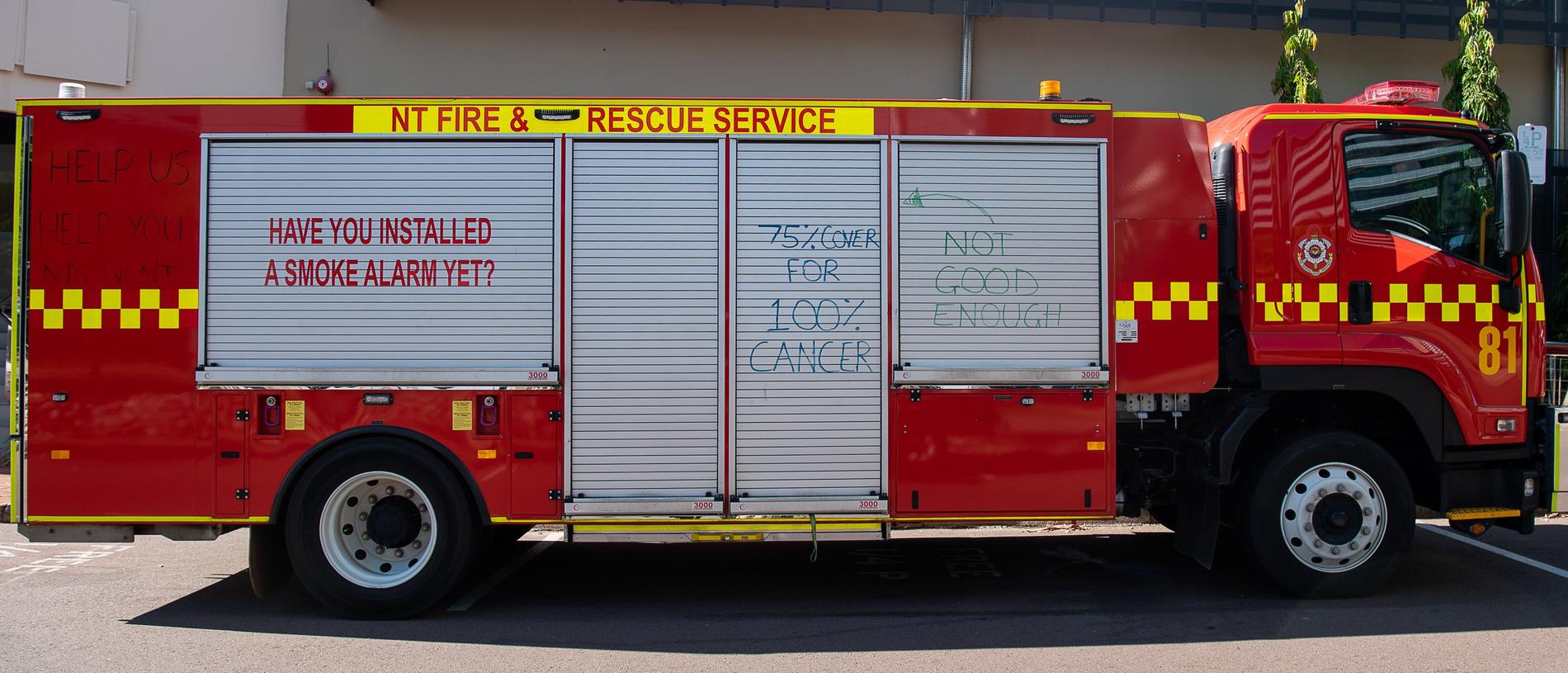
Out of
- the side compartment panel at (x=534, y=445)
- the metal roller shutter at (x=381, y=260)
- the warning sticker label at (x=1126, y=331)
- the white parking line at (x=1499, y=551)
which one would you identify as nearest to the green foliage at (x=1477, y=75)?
the white parking line at (x=1499, y=551)

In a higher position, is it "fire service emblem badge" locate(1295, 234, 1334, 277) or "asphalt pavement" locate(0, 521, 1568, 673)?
"fire service emblem badge" locate(1295, 234, 1334, 277)

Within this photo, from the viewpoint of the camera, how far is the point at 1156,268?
5.88m

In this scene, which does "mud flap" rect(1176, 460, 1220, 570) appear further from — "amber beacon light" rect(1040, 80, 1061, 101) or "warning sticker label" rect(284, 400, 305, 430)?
"warning sticker label" rect(284, 400, 305, 430)

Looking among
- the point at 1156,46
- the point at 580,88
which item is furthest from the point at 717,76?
the point at 1156,46

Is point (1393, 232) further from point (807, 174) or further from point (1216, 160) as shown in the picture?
point (807, 174)

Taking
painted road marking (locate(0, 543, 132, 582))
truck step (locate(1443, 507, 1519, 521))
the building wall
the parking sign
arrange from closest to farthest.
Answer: truck step (locate(1443, 507, 1519, 521))
the parking sign
painted road marking (locate(0, 543, 132, 582))
the building wall

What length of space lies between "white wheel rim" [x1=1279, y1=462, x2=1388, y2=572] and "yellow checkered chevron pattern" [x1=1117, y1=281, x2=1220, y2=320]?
1118 mm

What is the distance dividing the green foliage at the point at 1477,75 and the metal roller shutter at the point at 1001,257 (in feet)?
19.9

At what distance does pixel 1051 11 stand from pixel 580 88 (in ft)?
17.4

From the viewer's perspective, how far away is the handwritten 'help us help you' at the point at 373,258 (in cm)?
572

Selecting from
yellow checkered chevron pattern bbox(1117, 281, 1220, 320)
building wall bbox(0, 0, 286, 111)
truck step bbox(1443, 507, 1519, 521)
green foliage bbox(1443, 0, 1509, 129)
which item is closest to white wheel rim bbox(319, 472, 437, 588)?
yellow checkered chevron pattern bbox(1117, 281, 1220, 320)

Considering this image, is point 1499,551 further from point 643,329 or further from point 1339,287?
point 643,329

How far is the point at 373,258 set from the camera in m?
5.73

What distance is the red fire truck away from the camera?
5656mm
